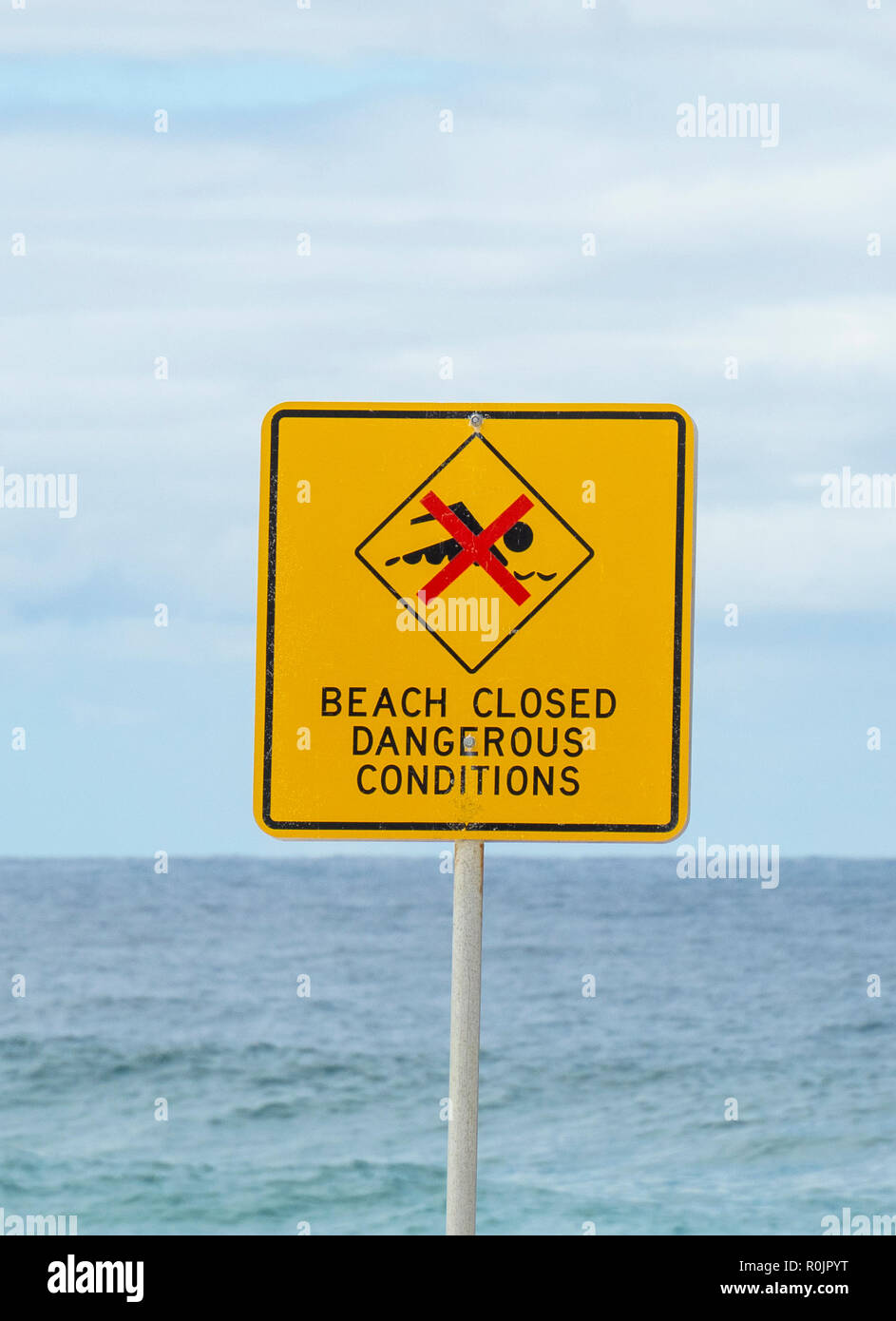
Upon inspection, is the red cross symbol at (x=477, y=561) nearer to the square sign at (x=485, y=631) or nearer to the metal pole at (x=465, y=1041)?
the square sign at (x=485, y=631)

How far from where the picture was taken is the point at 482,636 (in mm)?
2650

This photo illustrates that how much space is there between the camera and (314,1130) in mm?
20828

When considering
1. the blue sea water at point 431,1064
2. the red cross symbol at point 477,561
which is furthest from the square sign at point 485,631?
the blue sea water at point 431,1064

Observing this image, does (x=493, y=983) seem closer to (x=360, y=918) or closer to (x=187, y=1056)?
(x=187, y=1056)

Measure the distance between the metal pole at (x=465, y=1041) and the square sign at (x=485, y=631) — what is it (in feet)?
0.29

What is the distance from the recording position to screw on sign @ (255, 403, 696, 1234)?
8.67 ft

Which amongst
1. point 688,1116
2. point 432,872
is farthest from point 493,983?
point 432,872

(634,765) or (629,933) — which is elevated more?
(634,765)

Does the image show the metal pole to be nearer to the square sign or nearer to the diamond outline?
the square sign

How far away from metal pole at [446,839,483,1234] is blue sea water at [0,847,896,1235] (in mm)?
14469

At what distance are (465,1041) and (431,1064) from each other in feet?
78.1

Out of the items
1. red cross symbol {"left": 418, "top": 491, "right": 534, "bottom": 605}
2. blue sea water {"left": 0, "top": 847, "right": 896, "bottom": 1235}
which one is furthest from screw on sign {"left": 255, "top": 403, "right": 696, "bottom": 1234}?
blue sea water {"left": 0, "top": 847, "right": 896, "bottom": 1235}
